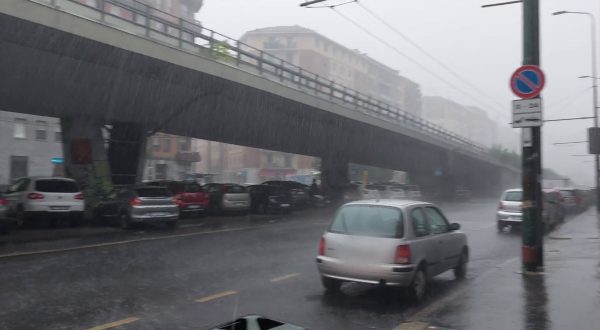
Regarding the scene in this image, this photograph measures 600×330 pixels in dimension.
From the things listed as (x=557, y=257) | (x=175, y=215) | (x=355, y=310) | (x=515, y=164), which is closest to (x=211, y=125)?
(x=175, y=215)

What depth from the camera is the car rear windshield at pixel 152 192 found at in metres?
18.0

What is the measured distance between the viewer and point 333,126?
1296 inches

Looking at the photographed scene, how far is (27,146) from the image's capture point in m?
42.1

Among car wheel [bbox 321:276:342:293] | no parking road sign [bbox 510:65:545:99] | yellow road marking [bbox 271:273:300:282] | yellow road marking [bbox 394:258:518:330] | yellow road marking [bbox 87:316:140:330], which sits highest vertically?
no parking road sign [bbox 510:65:545:99]

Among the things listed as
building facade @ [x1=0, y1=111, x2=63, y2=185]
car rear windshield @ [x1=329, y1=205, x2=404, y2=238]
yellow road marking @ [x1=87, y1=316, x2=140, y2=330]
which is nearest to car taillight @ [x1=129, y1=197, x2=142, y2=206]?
car rear windshield @ [x1=329, y1=205, x2=404, y2=238]

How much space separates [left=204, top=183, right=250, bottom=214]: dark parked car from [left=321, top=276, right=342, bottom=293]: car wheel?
1630 centimetres

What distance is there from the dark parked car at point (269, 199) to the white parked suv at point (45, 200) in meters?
10.5

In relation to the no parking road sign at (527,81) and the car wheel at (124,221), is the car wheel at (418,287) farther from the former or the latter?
the car wheel at (124,221)

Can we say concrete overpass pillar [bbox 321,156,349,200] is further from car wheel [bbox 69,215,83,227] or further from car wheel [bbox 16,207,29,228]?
car wheel [bbox 16,207,29,228]

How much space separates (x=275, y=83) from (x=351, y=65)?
8306 centimetres

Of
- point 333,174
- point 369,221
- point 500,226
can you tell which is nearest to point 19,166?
point 333,174

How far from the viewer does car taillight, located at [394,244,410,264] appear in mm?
7398

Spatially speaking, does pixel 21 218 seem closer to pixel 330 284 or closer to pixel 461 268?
pixel 330 284

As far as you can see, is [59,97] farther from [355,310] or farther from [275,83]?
[355,310]
